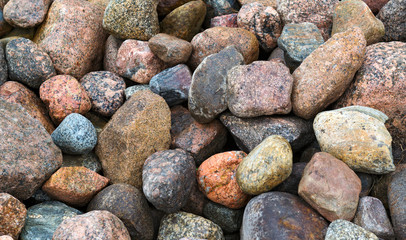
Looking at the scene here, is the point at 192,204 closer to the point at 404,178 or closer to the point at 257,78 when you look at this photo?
the point at 257,78

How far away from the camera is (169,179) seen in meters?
3.04

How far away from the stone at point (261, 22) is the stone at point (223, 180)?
61.1 inches

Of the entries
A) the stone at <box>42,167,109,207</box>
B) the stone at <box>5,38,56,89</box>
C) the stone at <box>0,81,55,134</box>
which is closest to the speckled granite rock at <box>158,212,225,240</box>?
the stone at <box>42,167,109,207</box>

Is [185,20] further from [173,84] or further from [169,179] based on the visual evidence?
[169,179]

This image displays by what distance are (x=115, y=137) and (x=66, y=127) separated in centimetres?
44

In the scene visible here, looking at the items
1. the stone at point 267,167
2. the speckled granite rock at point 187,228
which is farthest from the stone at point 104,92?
the stone at point 267,167

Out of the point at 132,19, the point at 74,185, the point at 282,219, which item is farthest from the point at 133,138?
the point at 282,219

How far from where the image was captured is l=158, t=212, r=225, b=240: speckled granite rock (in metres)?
3.04

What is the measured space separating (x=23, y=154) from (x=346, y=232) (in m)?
2.49

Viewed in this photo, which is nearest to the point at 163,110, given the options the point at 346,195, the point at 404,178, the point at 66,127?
the point at 66,127

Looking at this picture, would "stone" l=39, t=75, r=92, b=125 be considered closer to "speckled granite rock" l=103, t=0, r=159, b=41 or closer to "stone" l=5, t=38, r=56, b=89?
"stone" l=5, t=38, r=56, b=89

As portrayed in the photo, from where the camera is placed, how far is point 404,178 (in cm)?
290

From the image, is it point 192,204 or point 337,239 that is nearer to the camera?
point 337,239

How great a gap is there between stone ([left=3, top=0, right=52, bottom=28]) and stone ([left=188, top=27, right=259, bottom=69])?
1793 millimetres
